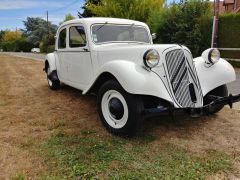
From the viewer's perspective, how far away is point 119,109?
4266 millimetres

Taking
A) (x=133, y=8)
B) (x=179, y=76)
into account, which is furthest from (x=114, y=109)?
(x=133, y=8)

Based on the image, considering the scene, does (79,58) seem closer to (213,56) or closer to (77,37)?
(77,37)

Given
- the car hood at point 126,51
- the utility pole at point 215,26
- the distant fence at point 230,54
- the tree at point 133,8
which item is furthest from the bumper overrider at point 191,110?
the tree at point 133,8

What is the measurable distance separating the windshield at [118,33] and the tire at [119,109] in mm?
1388

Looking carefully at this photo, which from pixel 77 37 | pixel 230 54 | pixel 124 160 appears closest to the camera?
pixel 124 160

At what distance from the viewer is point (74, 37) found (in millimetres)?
6133

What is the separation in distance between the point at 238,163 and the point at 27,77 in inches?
339

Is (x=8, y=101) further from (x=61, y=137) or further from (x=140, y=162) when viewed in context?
(x=140, y=162)

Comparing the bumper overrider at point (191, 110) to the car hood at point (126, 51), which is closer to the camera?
the bumper overrider at point (191, 110)

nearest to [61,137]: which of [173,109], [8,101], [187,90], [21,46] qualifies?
[173,109]

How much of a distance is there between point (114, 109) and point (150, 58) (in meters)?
0.91

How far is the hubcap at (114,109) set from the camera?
4.22m

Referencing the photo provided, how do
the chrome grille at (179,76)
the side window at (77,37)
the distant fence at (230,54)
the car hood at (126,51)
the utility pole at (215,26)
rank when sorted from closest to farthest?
1. the chrome grille at (179,76)
2. the car hood at (126,51)
3. the side window at (77,37)
4. the distant fence at (230,54)
5. the utility pole at (215,26)

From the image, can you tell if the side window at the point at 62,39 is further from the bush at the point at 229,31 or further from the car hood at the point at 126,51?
the bush at the point at 229,31
